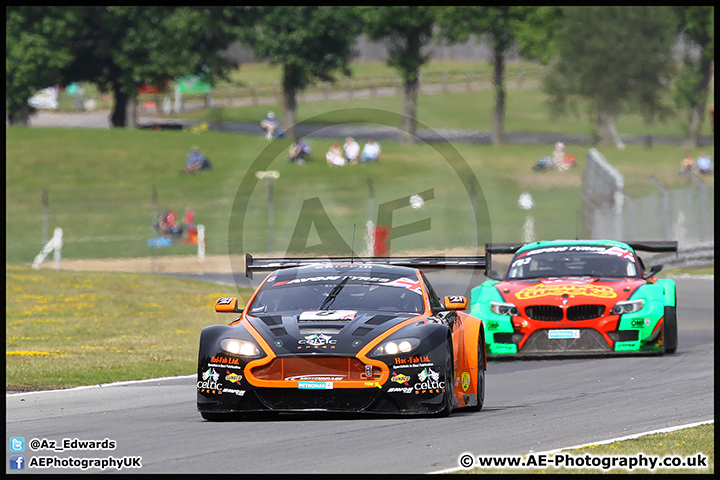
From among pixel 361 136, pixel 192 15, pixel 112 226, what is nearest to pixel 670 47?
pixel 361 136

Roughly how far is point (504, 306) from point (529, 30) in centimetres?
5318

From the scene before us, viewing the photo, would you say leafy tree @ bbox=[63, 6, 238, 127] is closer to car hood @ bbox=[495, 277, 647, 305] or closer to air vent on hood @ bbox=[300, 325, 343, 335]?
car hood @ bbox=[495, 277, 647, 305]

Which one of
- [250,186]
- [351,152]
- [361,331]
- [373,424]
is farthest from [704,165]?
[373,424]

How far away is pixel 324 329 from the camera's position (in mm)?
9250

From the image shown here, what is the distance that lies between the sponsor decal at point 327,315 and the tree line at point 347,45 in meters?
52.9

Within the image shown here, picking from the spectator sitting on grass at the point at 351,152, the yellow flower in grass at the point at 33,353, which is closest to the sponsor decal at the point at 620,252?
the yellow flower in grass at the point at 33,353

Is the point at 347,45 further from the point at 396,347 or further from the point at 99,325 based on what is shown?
the point at 396,347

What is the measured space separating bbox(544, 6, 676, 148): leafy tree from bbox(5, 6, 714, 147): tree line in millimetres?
58

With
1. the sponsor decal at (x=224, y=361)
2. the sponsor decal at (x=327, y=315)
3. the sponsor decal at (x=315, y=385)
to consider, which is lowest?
the sponsor decal at (x=315, y=385)

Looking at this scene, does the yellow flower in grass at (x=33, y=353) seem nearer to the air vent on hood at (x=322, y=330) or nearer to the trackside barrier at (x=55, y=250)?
the air vent on hood at (x=322, y=330)

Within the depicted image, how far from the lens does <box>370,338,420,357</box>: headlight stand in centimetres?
899

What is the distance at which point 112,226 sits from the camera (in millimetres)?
39656

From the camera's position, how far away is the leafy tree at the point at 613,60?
2623 inches
